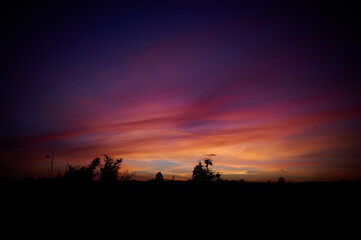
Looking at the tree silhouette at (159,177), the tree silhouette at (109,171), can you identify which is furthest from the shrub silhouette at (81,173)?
the tree silhouette at (159,177)

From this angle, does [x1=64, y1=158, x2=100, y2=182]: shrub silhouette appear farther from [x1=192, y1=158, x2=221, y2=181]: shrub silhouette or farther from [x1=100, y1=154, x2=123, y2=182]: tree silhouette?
[x1=192, y1=158, x2=221, y2=181]: shrub silhouette

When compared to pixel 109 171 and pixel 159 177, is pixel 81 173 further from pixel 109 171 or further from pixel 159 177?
pixel 159 177

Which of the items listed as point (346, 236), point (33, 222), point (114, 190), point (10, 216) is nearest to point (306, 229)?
point (346, 236)

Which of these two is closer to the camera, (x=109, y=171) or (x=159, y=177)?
(x=109, y=171)

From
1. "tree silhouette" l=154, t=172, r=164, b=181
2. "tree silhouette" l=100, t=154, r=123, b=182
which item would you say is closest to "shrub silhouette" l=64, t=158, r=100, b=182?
"tree silhouette" l=100, t=154, r=123, b=182

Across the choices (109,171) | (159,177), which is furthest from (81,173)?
(159,177)

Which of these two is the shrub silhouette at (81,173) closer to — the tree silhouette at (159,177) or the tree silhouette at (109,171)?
the tree silhouette at (109,171)

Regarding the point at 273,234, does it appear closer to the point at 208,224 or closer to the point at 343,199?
the point at 208,224

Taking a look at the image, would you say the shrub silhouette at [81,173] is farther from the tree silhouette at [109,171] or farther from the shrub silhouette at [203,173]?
the shrub silhouette at [203,173]

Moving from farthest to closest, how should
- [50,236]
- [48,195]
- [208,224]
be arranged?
[48,195] < [208,224] < [50,236]

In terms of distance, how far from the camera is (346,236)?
44.7 ft

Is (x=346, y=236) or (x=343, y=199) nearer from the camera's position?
(x=346, y=236)

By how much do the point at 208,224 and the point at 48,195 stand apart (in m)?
24.2

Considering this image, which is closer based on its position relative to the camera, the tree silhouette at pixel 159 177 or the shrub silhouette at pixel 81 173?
the shrub silhouette at pixel 81 173
